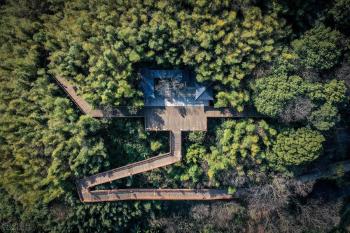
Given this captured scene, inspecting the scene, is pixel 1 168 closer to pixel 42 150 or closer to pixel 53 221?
pixel 42 150

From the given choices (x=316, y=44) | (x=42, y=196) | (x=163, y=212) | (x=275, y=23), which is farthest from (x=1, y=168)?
(x=316, y=44)

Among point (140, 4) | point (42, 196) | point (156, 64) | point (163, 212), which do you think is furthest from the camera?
point (163, 212)

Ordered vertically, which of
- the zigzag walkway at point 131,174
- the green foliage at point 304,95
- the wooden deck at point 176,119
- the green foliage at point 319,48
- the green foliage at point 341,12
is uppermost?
the green foliage at point 341,12

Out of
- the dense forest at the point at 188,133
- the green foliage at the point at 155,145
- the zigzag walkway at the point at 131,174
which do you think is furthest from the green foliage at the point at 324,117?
the green foliage at the point at 155,145

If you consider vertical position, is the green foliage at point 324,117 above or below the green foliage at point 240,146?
above

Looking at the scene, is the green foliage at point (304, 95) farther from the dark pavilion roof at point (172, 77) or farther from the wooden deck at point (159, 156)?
the dark pavilion roof at point (172, 77)

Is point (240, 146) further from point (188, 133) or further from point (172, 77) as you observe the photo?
point (172, 77)
